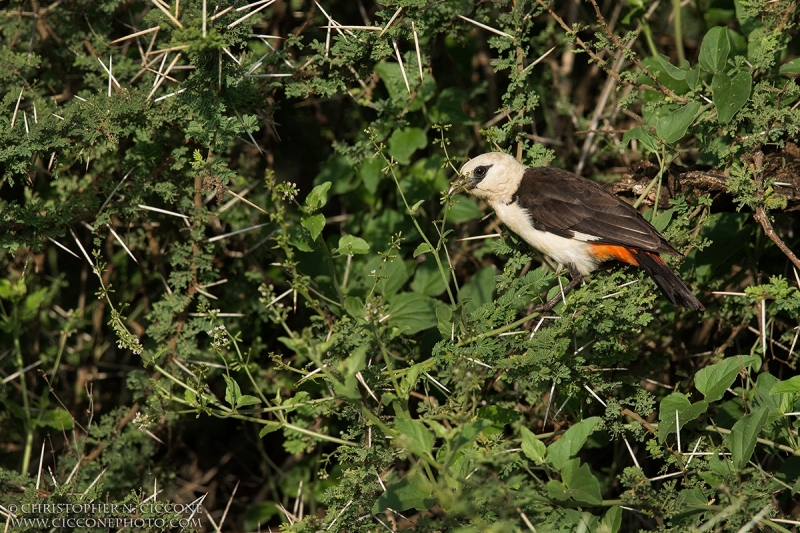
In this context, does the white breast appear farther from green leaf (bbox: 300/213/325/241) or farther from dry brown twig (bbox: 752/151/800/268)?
green leaf (bbox: 300/213/325/241)

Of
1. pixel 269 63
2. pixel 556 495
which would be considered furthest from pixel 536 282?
pixel 269 63

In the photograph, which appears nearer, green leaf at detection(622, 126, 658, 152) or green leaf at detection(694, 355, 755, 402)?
green leaf at detection(694, 355, 755, 402)

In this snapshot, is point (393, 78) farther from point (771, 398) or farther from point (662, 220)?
point (771, 398)

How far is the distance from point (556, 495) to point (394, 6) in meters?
2.61

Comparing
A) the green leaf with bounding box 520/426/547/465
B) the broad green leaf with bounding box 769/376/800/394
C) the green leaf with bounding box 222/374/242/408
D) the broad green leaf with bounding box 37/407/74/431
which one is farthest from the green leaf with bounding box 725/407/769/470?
the broad green leaf with bounding box 37/407/74/431

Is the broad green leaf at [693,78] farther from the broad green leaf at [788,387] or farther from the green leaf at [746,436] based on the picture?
the green leaf at [746,436]

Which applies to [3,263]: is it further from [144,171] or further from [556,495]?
[556,495]

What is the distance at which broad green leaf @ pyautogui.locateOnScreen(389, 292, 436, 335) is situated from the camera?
424 centimetres

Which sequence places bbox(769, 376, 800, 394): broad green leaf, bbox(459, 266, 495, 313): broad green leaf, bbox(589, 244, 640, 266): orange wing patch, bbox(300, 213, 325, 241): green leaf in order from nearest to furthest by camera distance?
bbox(769, 376, 800, 394): broad green leaf, bbox(300, 213, 325, 241): green leaf, bbox(589, 244, 640, 266): orange wing patch, bbox(459, 266, 495, 313): broad green leaf

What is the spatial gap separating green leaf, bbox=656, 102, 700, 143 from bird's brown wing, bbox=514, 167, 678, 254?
521mm

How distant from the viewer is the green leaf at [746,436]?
3.15 m

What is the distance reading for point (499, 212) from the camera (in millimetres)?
4754

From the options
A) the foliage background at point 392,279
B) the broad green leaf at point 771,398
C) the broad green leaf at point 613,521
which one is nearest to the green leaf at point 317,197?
the foliage background at point 392,279

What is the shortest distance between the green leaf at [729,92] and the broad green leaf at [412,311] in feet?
5.91
